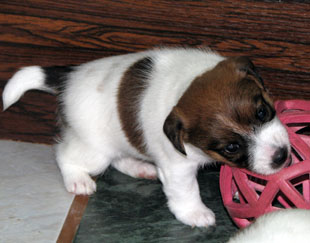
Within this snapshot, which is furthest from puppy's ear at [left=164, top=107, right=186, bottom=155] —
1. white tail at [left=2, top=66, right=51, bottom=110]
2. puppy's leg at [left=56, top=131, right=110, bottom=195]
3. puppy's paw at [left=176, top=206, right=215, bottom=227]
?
white tail at [left=2, top=66, right=51, bottom=110]

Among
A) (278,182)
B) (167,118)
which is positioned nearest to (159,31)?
(167,118)

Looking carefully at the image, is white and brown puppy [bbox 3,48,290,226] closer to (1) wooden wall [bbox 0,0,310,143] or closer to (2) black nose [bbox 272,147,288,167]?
(2) black nose [bbox 272,147,288,167]

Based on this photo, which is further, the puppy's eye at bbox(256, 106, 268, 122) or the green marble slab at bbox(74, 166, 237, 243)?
the green marble slab at bbox(74, 166, 237, 243)

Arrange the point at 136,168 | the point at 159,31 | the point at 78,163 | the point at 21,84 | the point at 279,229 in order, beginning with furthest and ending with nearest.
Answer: the point at 136,168 < the point at 159,31 < the point at 78,163 < the point at 21,84 < the point at 279,229

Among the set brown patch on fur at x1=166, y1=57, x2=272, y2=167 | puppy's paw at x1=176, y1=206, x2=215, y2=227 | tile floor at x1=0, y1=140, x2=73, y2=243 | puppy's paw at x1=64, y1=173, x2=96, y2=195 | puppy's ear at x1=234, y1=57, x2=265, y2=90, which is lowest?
tile floor at x1=0, y1=140, x2=73, y2=243

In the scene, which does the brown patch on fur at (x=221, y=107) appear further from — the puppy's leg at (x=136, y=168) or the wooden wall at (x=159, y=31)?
the puppy's leg at (x=136, y=168)

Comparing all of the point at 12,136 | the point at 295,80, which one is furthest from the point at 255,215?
the point at 12,136

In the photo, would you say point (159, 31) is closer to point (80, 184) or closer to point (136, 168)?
point (136, 168)
